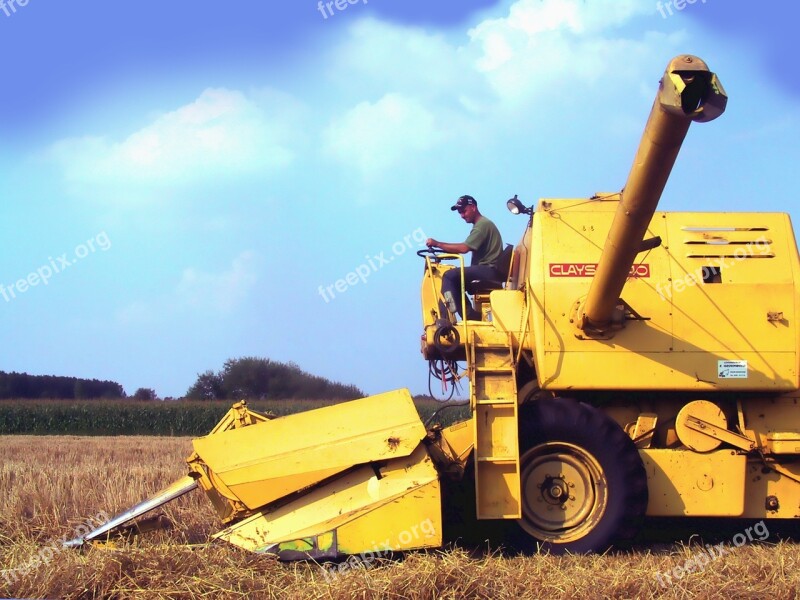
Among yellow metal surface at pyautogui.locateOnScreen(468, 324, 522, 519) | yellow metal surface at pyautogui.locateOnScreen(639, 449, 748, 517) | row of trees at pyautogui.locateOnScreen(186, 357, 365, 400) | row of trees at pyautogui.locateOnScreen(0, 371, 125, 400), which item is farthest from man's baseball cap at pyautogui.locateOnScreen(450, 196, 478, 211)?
row of trees at pyautogui.locateOnScreen(0, 371, 125, 400)

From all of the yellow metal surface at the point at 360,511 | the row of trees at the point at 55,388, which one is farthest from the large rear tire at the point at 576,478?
the row of trees at the point at 55,388

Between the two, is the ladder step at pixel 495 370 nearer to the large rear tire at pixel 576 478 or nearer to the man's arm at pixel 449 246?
the large rear tire at pixel 576 478

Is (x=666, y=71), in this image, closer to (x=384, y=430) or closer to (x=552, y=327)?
(x=552, y=327)

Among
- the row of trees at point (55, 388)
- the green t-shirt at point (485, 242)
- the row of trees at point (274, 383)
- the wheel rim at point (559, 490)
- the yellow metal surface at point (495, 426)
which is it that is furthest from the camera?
the row of trees at point (55, 388)

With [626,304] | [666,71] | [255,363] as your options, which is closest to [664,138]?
[666,71]

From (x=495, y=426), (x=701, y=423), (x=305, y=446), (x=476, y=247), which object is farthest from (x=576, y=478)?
(x=476, y=247)

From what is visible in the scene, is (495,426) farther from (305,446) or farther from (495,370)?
(305,446)

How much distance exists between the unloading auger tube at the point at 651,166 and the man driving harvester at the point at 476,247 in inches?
49.7

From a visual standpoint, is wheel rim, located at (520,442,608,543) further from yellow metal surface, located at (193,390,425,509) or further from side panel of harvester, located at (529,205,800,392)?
yellow metal surface, located at (193,390,425,509)

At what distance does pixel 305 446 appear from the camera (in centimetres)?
588

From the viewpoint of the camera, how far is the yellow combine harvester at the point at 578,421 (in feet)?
18.9

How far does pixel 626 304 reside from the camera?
6371mm

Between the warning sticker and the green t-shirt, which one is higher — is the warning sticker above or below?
below

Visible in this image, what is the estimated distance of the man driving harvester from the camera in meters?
7.20
